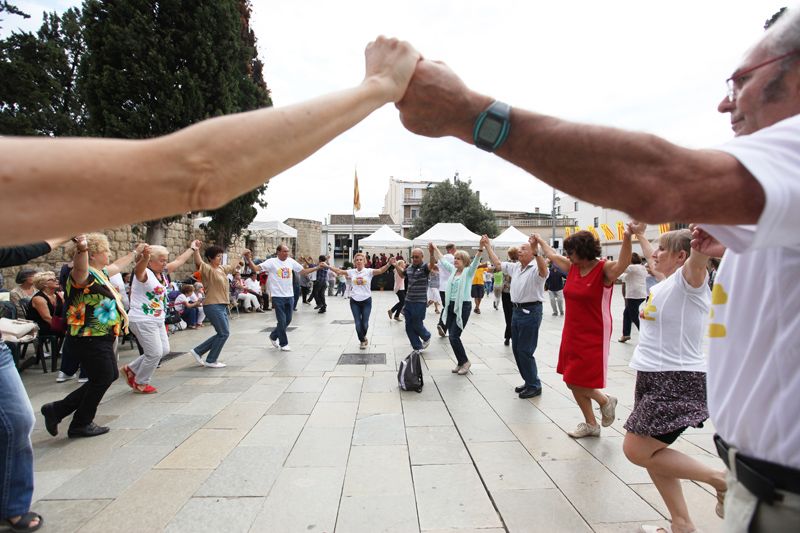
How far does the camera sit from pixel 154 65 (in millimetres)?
12680

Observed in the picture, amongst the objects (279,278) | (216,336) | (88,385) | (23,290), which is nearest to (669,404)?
(88,385)

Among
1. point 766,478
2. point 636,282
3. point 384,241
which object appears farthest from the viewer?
point 384,241

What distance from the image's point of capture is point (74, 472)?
137 inches

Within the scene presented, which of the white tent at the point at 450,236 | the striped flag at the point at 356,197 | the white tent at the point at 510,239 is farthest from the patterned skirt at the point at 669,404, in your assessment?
the striped flag at the point at 356,197

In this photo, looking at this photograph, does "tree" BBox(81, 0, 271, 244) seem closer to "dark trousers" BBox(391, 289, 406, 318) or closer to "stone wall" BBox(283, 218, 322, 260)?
"dark trousers" BBox(391, 289, 406, 318)

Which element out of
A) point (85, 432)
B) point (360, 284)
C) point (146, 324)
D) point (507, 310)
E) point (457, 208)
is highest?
point (457, 208)

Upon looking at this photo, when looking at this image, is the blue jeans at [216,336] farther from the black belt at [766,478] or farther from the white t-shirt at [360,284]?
the black belt at [766,478]

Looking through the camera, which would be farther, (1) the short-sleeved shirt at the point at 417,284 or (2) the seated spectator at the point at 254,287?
(2) the seated spectator at the point at 254,287

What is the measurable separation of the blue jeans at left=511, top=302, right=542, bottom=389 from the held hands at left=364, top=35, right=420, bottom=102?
16.0ft

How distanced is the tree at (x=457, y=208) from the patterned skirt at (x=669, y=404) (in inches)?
1439

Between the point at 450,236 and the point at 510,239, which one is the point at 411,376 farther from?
the point at 510,239

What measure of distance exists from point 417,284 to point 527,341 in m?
2.76

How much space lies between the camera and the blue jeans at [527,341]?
18.2 ft

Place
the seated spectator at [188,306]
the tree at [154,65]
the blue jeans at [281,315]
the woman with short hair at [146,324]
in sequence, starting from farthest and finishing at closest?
the tree at [154,65]
the seated spectator at [188,306]
the blue jeans at [281,315]
the woman with short hair at [146,324]
